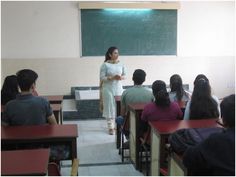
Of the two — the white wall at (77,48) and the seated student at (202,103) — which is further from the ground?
the white wall at (77,48)

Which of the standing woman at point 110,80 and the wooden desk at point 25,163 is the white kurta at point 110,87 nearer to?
the standing woman at point 110,80

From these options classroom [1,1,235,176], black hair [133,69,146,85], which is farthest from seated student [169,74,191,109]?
classroom [1,1,235,176]

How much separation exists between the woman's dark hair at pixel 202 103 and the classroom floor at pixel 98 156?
1.03 meters

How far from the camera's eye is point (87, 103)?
21.1 ft

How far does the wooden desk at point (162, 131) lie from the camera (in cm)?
266

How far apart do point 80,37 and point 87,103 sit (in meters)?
1.29

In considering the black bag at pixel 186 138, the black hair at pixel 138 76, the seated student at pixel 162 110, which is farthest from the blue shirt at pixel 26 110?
the black hair at pixel 138 76

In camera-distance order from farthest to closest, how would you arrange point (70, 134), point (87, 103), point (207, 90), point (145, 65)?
point (145, 65) → point (87, 103) → point (207, 90) → point (70, 134)

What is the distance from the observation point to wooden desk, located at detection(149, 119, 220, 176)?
2.66 meters

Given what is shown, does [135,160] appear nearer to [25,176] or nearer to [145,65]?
[25,176]

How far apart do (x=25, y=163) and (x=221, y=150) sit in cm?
103

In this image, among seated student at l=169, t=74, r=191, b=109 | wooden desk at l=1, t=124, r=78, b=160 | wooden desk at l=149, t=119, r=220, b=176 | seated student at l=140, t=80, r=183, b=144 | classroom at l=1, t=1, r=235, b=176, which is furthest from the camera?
classroom at l=1, t=1, r=235, b=176

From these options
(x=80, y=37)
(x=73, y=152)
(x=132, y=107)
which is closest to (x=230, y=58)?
(x=80, y=37)

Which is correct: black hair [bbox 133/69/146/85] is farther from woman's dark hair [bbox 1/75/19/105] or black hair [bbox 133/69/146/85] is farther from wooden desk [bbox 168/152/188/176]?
wooden desk [bbox 168/152/188/176]
